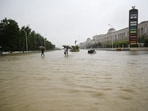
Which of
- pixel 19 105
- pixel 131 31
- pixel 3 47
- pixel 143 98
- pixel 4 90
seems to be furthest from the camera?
pixel 131 31

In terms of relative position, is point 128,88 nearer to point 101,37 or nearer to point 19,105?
point 19,105

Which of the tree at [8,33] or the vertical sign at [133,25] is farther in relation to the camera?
the vertical sign at [133,25]

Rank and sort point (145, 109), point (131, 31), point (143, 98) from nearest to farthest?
point (145, 109) → point (143, 98) → point (131, 31)

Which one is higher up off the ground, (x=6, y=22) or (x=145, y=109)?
(x=6, y=22)

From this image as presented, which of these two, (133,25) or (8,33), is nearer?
(8,33)

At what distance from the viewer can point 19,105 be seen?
4305mm

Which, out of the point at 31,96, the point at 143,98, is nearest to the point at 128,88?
→ the point at 143,98

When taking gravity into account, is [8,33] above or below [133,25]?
below

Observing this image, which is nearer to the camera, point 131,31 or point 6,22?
point 6,22

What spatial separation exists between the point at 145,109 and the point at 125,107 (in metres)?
0.42

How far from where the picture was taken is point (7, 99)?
4.80 metres

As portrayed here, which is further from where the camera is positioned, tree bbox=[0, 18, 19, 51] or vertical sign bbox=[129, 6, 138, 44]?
vertical sign bbox=[129, 6, 138, 44]

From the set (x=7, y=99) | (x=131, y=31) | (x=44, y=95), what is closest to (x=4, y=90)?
(x=7, y=99)

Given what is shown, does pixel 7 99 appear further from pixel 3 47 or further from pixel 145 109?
pixel 3 47
